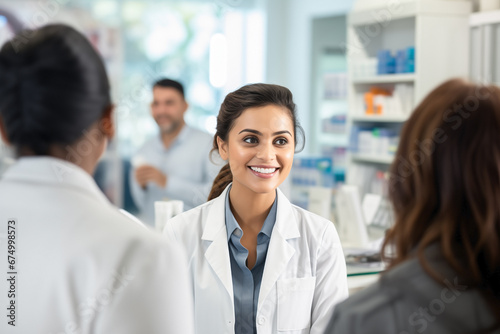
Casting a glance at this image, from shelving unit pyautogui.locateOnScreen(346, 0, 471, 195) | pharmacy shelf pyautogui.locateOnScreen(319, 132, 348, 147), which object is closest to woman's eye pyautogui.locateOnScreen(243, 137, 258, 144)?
shelving unit pyautogui.locateOnScreen(346, 0, 471, 195)

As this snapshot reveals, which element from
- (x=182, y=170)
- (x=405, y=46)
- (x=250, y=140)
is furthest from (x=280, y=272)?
(x=405, y=46)

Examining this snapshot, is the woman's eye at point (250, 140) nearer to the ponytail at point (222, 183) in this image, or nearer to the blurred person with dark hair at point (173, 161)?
the ponytail at point (222, 183)

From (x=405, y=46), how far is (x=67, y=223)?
167 inches

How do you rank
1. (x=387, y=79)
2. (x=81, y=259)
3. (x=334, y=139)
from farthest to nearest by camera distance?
(x=334, y=139)
(x=387, y=79)
(x=81, y=259)

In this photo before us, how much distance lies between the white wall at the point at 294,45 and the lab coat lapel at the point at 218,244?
17.3 feet

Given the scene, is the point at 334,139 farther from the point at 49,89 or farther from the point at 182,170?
the point at 49,89

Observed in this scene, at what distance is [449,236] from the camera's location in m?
0.92

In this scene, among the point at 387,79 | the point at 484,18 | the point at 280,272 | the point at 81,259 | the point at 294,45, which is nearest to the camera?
the point at 81,259

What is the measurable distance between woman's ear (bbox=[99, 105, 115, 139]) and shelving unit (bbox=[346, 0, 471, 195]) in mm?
A: 3515

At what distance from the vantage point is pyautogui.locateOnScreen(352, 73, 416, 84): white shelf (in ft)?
14.5

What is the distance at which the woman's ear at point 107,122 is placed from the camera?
94cm

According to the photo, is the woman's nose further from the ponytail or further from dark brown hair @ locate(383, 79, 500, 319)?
dark brown hair @ locate(383, 79, 500, 319)

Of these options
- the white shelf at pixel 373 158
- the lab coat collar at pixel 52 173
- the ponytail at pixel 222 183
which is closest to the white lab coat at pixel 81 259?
the lab coat collar at pixel 52 173

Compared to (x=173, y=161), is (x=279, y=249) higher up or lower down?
lower down
